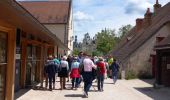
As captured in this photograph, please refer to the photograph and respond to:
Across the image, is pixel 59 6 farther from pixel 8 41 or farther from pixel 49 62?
pixel 8 41

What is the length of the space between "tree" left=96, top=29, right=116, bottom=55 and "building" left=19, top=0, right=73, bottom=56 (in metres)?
25.9

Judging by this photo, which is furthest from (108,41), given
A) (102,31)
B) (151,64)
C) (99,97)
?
(99,97)

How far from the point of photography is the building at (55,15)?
2194 inches

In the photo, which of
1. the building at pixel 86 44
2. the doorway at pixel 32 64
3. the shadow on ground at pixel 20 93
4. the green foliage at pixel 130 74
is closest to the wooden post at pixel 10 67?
the shadow on ground at pixel 20 93

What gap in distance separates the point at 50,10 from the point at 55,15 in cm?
204

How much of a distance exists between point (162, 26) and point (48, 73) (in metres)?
15.0

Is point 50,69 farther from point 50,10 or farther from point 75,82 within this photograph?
point 50,10

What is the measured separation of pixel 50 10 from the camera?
5875cm

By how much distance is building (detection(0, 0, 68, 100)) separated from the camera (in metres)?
10.2

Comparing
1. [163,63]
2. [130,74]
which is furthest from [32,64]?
[130,74]

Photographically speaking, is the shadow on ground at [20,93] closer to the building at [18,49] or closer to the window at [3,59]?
the building at [18,49]

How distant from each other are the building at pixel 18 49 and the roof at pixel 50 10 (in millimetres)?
29348

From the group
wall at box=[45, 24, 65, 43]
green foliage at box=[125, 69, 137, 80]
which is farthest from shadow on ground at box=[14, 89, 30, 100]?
wall at box=[45, 24, 65, 43]

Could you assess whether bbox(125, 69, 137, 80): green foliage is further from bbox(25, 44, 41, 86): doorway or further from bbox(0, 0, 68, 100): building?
bbox(25, 44, 41, 86): doorway
